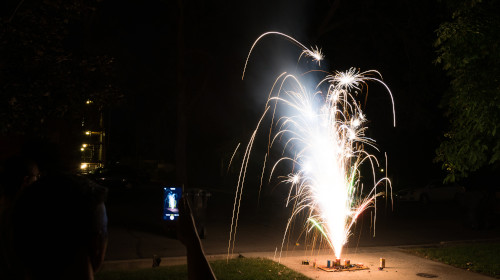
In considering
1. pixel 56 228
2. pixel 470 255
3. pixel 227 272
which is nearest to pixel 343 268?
pixel 227 272

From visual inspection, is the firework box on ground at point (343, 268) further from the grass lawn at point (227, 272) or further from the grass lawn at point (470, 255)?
the grass lawn at point (470, 255)

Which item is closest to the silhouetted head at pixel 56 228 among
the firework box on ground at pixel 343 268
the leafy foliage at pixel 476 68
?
the firework box on ground at pixel 343 268

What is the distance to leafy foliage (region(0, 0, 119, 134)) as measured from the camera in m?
8.09

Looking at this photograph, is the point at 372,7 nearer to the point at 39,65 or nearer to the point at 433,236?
the point at 433,236

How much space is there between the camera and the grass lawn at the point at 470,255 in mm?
10344

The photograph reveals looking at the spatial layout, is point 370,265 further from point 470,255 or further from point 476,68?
point 476,68

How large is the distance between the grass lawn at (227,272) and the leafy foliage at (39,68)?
2911 mm

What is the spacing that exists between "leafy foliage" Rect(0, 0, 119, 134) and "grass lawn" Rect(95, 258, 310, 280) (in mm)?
2911

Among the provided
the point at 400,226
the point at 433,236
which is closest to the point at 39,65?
the point at 433,236

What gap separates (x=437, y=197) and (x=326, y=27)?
13837 millimetres

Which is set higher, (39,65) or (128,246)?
(39,65)

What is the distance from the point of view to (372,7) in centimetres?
2255

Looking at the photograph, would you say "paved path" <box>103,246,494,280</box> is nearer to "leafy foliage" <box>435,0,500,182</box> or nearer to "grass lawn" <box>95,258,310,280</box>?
"grass lawn" <box>95,258,310,280</box>

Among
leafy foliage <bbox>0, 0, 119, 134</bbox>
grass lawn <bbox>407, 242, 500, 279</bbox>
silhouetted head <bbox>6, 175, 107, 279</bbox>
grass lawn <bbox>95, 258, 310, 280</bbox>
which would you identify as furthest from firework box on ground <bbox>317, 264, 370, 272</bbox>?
silhouetted head <bbox>6, 175, 107, 279</bbox>
